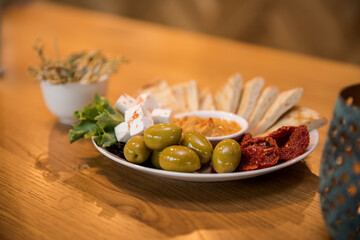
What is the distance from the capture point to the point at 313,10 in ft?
12.8

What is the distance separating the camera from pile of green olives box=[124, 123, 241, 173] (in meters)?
1.05

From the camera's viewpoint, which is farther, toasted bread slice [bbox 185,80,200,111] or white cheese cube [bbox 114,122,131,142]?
toasted bread slice [bbox 185,80,200,111]

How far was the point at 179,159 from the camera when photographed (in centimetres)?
104

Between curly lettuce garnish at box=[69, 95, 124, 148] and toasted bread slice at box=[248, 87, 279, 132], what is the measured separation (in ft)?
1.61

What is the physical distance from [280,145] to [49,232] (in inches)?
26.8

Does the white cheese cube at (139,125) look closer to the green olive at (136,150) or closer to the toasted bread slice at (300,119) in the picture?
the green olive at (136,150)

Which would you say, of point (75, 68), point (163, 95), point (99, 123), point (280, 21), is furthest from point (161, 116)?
point (280, 21)

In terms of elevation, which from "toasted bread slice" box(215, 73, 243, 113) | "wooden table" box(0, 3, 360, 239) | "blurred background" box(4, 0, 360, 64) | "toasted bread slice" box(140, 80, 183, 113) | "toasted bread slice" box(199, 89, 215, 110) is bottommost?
"wooden table" box(0, 3, 360, 239)

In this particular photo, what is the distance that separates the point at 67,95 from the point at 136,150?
1.80 feet

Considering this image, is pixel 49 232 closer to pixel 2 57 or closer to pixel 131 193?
pixel 131 193

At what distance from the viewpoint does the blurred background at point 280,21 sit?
12.3 feet

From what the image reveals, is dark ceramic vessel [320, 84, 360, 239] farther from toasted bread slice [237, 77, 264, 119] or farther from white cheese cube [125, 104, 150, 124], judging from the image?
toasted bread slice [237, 77, 264, 119]

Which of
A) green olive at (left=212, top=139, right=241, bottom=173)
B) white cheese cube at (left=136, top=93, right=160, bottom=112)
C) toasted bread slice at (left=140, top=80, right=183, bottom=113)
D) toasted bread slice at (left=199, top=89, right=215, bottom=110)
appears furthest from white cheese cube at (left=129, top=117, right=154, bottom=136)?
toasted bread slice at (left=199, top=89, right=215, bottom=110)

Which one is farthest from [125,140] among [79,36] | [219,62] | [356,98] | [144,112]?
[79,36]
